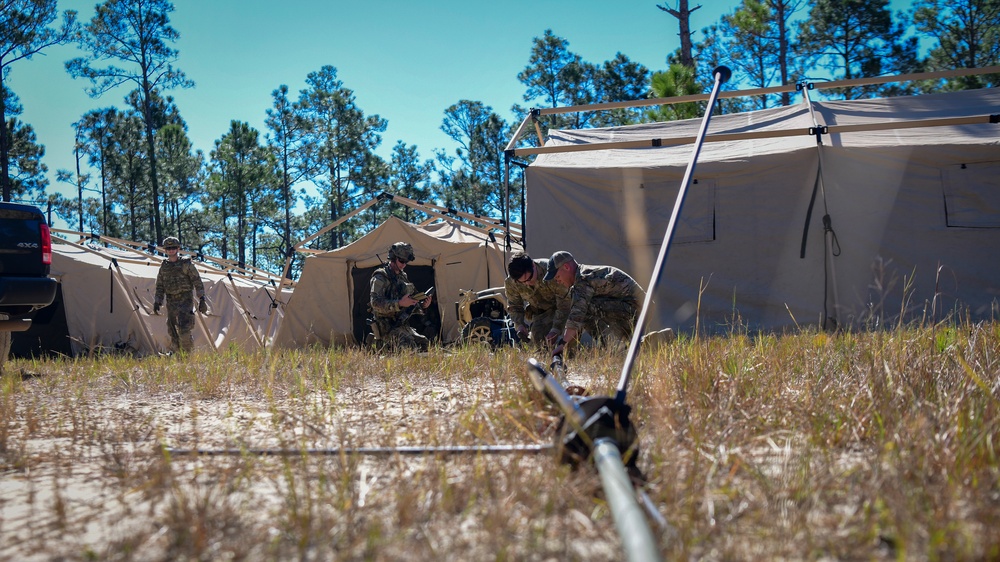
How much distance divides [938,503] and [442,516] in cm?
110

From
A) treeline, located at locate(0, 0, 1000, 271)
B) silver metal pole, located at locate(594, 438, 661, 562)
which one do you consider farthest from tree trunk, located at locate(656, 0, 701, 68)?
silver metal pole, located at locate(594, 438, 661, 562)

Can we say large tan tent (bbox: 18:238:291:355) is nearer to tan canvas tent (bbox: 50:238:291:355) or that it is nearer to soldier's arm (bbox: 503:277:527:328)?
Answer: tan canvas tent (bbox: 50:238:291:355)

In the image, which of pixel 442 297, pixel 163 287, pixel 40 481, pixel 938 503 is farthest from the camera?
pixel 442 297

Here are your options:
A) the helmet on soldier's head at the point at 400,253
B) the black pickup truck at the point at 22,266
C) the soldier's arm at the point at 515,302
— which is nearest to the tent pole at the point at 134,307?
the helmet on soldier's head at the point at 400,253

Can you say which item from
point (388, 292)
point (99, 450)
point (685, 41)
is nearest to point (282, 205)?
point (685, 41)

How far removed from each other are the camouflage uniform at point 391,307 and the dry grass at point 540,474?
4.40 meters

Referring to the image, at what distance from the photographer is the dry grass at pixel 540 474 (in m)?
1.55

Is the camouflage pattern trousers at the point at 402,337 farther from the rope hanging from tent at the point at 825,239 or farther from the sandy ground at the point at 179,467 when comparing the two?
the rope hanging from tent at the point at 825,239

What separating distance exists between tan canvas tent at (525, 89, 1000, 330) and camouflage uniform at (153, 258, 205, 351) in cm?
416

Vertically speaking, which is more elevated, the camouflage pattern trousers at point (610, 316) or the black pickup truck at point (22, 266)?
the black pickup truck at point (22, 266)

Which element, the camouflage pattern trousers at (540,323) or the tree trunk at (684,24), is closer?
the camouflage pattern trousers at (540,323)

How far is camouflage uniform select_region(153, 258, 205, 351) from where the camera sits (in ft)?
29.0

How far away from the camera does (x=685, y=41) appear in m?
16.9

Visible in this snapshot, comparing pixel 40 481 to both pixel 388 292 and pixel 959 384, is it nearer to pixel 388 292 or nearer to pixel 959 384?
pixel 959 384
